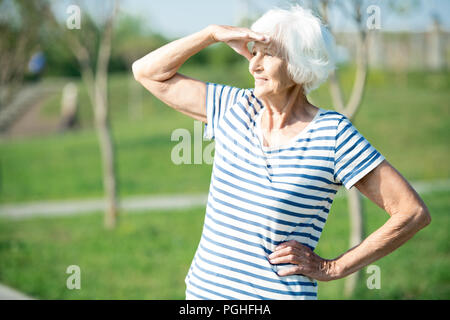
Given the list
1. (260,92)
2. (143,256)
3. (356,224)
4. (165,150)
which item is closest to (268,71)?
(260,92)

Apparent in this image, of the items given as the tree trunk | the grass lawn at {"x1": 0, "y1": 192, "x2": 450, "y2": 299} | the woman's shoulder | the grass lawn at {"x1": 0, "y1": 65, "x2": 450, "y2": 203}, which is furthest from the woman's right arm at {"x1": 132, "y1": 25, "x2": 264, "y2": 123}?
the grass lawn at {"x1": 0, "y1": 65, "x2": 450, "y2": 203}

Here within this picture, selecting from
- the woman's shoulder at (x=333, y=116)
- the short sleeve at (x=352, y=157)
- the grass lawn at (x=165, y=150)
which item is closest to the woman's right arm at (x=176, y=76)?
the woman's shoulder at (x=333, y=116)

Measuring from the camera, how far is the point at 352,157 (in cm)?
192

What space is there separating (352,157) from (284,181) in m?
0.24

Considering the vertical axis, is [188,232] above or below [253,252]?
below

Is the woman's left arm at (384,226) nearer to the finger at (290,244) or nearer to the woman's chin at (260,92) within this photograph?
the finger at (290,244)

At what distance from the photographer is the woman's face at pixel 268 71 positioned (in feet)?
6.73

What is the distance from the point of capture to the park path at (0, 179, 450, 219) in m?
9.29

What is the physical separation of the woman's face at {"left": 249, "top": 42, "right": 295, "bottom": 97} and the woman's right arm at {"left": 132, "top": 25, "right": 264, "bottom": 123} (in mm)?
74

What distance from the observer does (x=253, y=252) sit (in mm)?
1994

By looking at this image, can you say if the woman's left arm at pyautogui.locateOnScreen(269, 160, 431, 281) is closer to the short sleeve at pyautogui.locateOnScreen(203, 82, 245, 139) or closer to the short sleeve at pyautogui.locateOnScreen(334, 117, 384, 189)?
the short sleeve at pyautogui.locateOnScreen(334, 117, 384, 189)
